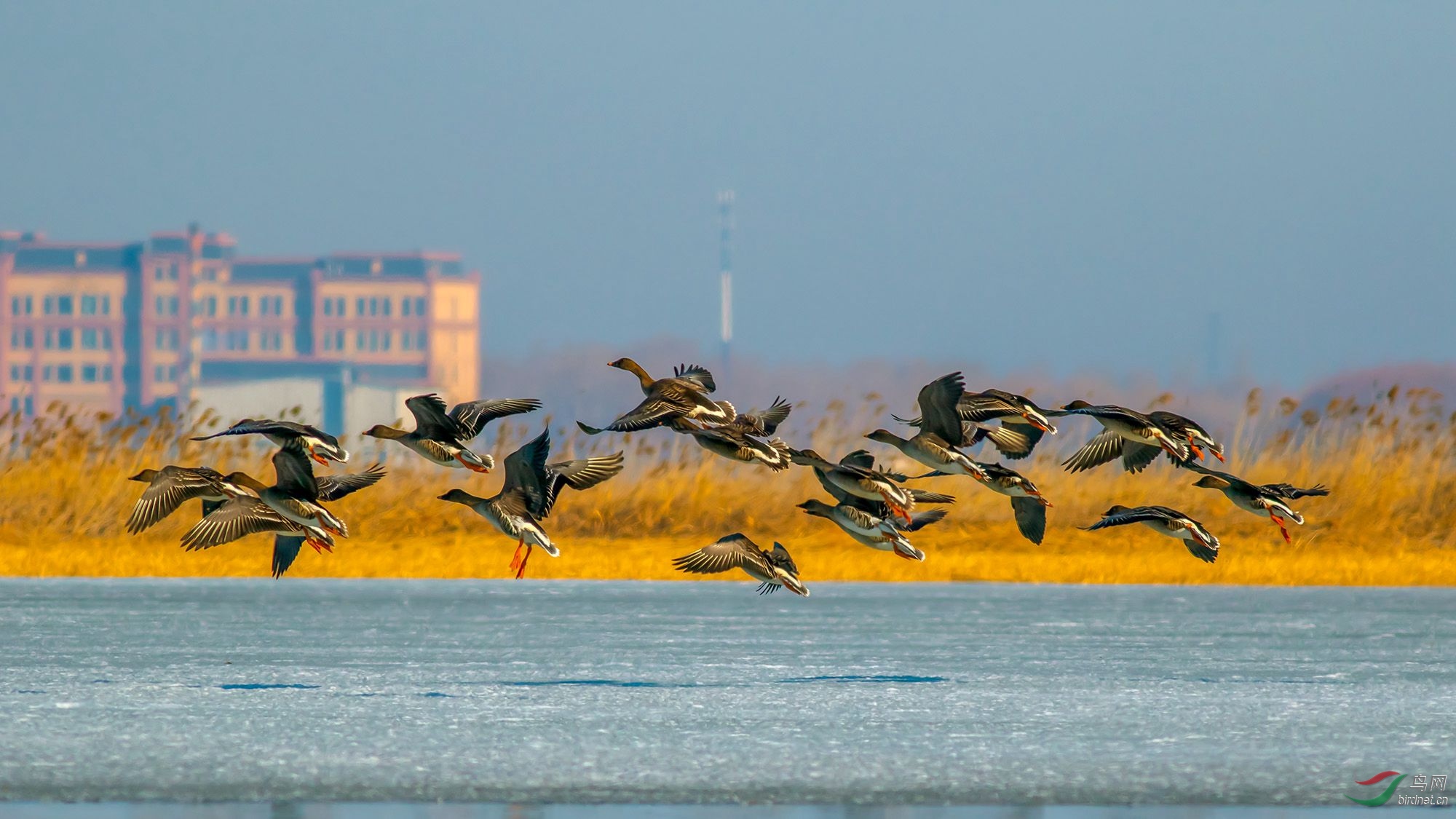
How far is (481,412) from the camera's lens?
5.27 meters

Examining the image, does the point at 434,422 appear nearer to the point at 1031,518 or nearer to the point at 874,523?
the point at 874,523

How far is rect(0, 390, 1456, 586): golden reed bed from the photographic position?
14492 mm

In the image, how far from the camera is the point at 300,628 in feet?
34.6

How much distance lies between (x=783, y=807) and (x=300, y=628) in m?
5.60

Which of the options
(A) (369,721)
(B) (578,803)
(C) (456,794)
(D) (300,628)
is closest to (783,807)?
(B) (578,803)

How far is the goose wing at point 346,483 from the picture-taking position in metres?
5.32

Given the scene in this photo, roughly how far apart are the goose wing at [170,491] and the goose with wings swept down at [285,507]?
0.27 feet

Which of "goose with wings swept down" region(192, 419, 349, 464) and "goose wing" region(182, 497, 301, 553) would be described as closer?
"goose with wings swept down" region(192, 419, 349, 464)

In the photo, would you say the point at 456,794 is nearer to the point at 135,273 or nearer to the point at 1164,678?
the point at 1164,678

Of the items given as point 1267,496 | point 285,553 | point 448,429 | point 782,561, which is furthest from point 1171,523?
point 285,553

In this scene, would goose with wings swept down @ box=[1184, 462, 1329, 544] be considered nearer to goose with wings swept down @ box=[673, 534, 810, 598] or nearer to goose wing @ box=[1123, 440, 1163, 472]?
goose wing @ box=[1123, 440, 1163, 472]

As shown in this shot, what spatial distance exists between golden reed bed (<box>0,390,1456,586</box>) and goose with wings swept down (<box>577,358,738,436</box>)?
8.54 metres

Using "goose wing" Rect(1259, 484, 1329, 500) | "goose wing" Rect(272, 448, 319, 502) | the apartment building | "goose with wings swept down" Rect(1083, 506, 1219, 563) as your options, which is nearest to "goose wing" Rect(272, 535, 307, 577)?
"goose wing" Rect(272, 448, 319, 502)

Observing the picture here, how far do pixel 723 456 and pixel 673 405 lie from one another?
0.83 ft
